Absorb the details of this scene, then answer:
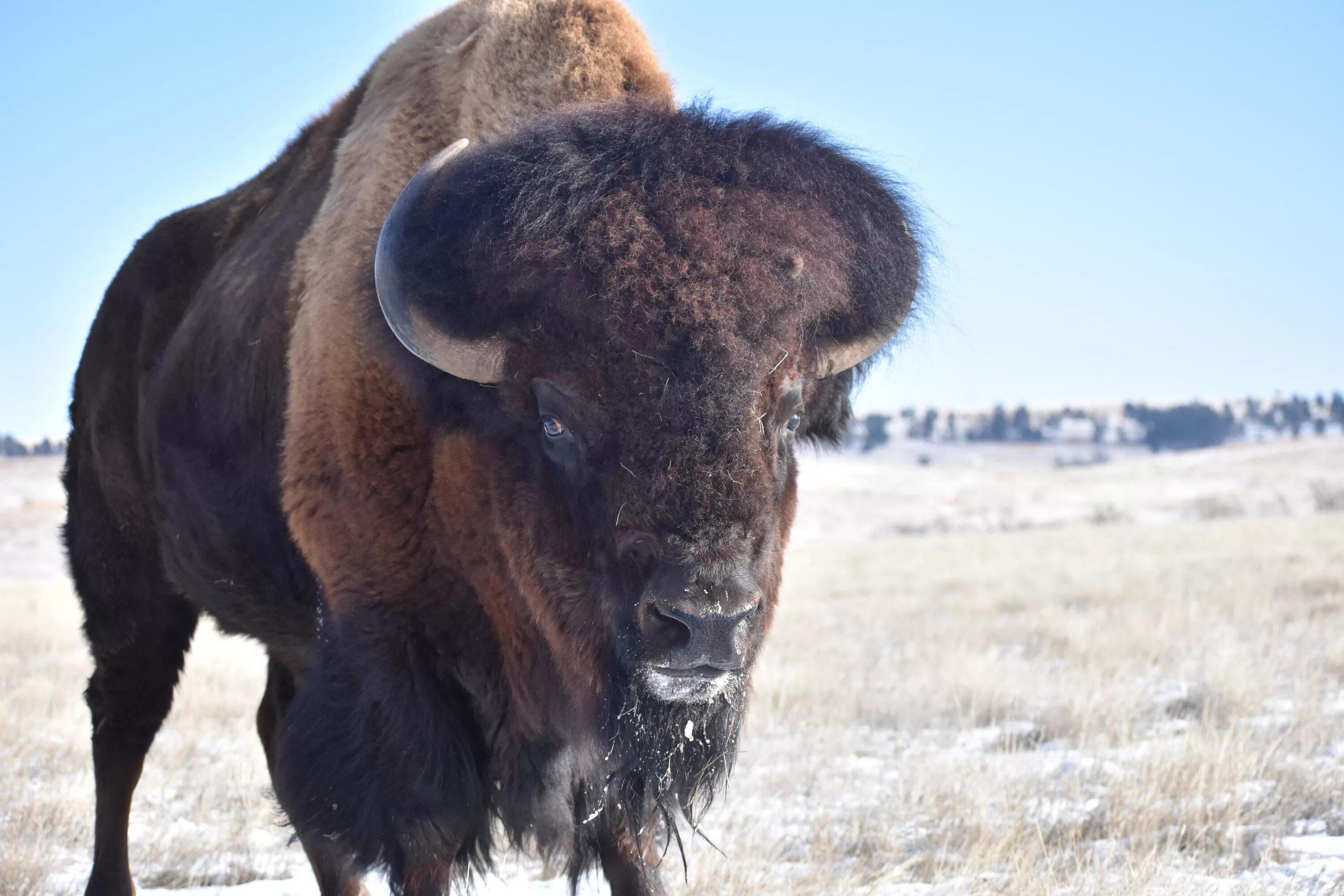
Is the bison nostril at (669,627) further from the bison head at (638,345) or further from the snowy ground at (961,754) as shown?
the snowy ground at (961,754)

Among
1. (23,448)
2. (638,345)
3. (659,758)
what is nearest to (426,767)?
(659,758)

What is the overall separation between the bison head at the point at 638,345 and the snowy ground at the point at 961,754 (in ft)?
4.78

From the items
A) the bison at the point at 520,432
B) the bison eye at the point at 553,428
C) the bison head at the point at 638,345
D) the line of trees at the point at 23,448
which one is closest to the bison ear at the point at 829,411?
the bison at the point at 520,432

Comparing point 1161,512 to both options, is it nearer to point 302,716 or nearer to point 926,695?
point 926,695

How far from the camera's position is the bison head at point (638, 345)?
2.29 metres

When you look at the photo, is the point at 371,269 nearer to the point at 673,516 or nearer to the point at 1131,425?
the point at 673,516

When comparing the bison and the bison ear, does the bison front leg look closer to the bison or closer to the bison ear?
the bison

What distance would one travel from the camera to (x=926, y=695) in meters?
6.89

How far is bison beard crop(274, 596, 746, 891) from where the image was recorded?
112 inches

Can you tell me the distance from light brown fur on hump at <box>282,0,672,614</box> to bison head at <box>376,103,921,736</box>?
242 millimetres

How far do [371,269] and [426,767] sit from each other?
1.29m

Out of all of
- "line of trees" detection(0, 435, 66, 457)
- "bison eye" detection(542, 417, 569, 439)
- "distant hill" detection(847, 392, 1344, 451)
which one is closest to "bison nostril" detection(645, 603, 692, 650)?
"bison eye" detection(542, 417, 569, 439)

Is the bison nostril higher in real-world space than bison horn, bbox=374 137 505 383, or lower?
lower

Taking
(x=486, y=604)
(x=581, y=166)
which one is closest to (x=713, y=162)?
(x=581, y=166)
